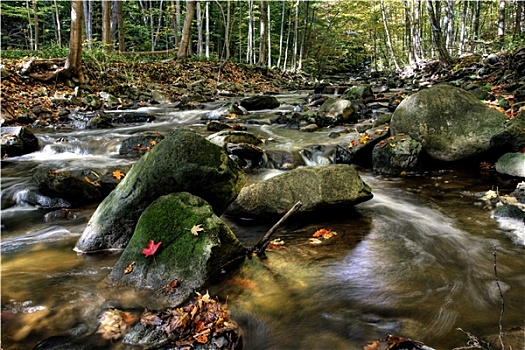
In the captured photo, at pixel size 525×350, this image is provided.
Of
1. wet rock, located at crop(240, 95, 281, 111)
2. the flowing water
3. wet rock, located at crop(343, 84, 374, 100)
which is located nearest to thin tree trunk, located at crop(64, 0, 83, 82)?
wet rock, located at crop(240, 95, 281, 111)

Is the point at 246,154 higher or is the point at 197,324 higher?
the point at 246,154

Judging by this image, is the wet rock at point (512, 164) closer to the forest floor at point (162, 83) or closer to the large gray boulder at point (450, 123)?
the large gray boulder at point (450, 123)

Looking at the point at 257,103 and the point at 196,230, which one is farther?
the point at 257,103

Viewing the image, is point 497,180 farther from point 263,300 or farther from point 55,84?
point 55,84

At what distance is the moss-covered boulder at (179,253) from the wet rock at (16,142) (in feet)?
20.5

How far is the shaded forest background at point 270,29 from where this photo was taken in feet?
77.0

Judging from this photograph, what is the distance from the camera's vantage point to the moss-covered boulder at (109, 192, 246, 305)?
9.88 feet

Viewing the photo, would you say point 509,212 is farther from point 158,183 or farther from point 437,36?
point 437,36

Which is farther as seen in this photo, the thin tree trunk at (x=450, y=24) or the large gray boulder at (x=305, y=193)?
the thin tree trunk at (x=450, y=24)

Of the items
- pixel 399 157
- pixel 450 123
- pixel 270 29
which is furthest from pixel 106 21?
pixel 450 123

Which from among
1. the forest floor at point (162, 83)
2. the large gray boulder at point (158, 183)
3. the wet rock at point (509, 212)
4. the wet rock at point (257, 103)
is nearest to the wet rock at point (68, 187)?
the large gray boulder at point (158, 183)

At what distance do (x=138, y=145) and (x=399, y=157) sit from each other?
5448mm

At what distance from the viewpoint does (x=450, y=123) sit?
684 cm

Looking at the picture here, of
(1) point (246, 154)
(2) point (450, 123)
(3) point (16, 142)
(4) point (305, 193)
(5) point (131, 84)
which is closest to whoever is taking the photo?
(4) point (305, 193)
